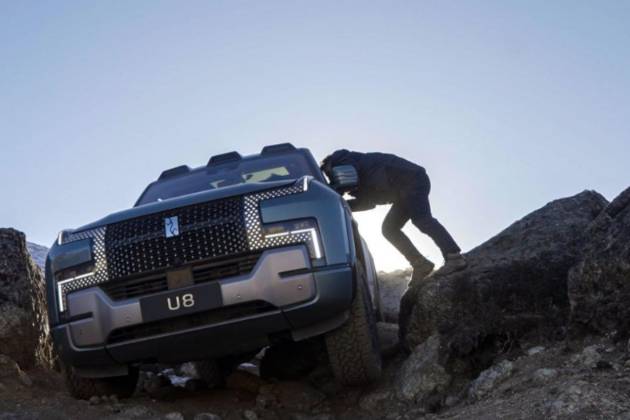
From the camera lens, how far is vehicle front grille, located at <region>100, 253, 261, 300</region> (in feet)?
12.2

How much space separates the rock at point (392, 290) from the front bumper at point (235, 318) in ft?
14.6

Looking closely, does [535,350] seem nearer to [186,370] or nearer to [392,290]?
[186,370]

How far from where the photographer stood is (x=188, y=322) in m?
3.79

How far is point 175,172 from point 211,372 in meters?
1.84

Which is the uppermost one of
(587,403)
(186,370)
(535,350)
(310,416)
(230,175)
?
(230,175)

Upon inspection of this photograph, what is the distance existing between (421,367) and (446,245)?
60.3 inches

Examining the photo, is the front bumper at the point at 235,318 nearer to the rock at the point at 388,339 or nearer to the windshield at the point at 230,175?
the windshield at the point at 230,175

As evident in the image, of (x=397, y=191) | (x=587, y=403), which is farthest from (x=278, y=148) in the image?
(x=587, y=403)

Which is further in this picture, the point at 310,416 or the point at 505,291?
the point at 505,291

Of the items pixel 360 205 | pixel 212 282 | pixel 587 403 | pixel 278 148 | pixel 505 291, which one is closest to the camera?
pixel 587 403

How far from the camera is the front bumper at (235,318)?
3.64m

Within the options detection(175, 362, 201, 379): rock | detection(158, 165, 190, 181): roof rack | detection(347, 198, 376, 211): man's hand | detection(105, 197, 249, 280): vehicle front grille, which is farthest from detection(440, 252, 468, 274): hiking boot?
detection(175, 362, 201, 379): rock

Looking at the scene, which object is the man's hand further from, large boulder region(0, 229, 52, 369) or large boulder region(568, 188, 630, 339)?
large boulder region(0, 229, 52, 369)

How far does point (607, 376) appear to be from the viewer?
2.79 m
